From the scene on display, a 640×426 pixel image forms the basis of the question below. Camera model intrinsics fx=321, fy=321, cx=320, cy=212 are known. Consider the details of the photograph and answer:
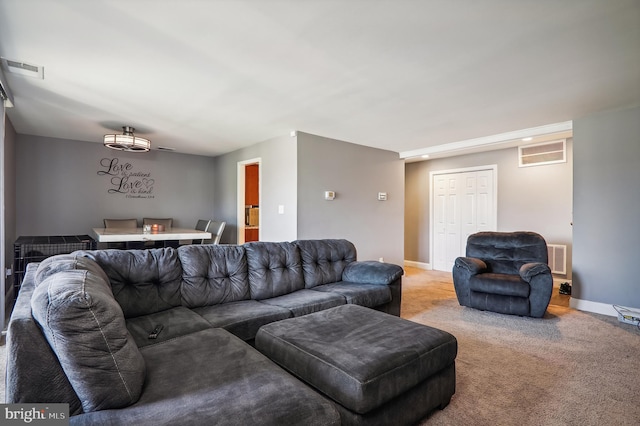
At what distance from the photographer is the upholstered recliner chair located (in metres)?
3.51

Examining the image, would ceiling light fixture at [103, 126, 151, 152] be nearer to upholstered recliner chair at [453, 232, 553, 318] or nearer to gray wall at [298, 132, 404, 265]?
gray wall at [298, 132, 404, 265]

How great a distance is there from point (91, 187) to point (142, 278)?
14.9 feet

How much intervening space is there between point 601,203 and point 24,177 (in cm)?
825

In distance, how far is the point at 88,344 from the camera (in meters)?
1.07

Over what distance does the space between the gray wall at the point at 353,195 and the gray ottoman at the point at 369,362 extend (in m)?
2.72

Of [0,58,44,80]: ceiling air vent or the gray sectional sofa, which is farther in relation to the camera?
[0,58,44,80]: ceiling air vent

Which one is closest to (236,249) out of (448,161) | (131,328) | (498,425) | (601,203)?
(131,328)

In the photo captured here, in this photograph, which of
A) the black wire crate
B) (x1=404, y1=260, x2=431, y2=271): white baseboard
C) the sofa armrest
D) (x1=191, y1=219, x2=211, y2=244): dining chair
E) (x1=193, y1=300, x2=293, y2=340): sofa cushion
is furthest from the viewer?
(x1=404, y1=260, x2=431, y2=271): white baseboard

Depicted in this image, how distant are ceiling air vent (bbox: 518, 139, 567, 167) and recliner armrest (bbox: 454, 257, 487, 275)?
248 centimetres

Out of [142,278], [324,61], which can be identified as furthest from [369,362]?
[324,61]

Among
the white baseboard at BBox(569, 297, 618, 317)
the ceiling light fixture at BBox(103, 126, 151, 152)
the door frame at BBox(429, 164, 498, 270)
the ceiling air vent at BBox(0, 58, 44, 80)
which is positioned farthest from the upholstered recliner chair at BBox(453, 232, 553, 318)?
the ceiling air vent at BBox(0, 58, 44, 80)

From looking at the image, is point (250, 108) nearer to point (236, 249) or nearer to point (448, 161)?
point (236, 249)

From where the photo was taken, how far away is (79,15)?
198 centimetres

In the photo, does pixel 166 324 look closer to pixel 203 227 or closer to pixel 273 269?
pixel 273 269
